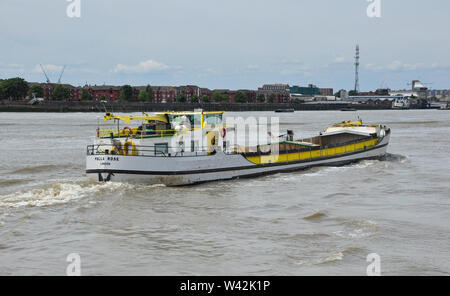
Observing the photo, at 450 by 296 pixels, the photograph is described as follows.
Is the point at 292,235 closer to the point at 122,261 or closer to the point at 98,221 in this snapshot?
the point at 122,261

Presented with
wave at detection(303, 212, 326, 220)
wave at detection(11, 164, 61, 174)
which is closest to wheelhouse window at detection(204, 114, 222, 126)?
wave at detection(303, 212, 326, 220)

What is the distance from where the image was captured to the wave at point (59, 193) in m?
19.0

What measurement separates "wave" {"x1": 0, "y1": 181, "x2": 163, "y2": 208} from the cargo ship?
48 cm

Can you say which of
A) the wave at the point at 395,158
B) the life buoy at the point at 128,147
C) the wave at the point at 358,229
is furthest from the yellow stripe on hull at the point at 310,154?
the wave at the point at 358,229

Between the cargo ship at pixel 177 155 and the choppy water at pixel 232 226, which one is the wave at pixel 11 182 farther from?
the cargo ship at pixel 177 155

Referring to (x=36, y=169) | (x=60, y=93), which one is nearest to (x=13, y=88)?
(x=60, y=93)

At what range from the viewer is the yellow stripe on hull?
27.2m

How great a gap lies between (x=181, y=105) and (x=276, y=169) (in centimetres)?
15489

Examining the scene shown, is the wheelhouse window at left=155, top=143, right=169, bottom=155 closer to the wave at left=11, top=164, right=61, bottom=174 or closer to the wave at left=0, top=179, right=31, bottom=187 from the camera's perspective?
the wave at left=0, top=179, right=31, bottom=187

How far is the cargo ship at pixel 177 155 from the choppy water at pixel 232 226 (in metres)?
0.65

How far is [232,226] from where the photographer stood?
54.0 feet
